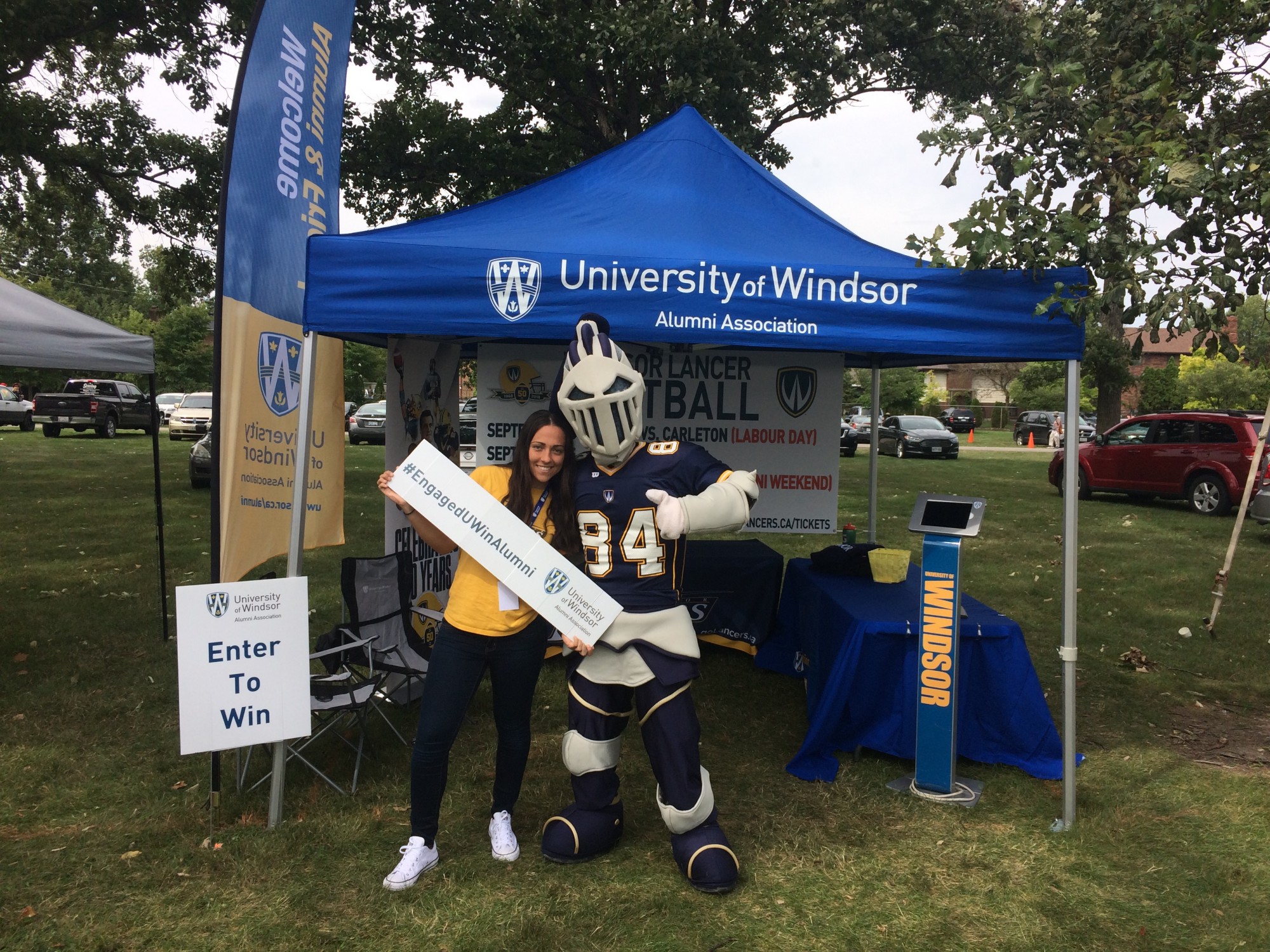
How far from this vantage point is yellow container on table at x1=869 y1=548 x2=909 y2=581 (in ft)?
16.0

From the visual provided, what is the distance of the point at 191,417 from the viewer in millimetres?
23734

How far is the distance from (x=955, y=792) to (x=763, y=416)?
253 centimetres

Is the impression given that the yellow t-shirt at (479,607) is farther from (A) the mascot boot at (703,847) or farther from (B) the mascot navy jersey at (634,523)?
(A) the mascot boot at (703,847)

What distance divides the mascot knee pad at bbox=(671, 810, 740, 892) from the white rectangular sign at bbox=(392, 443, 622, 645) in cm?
83

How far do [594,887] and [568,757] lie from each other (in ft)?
1.49

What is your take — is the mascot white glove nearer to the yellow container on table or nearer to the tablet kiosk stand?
the tablet kiosk stand

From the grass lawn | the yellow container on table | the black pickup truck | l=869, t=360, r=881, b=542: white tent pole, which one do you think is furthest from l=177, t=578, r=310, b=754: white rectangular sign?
the black pickup truck

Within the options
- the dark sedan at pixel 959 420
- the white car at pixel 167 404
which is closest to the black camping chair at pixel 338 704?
the white car at pixel 167 404

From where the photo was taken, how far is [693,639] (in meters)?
3.21

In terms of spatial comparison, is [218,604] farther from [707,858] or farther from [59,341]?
[59,341]

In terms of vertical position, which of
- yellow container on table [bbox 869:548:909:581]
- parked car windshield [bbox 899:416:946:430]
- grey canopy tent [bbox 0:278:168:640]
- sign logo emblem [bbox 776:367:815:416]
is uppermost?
parked car windshield [bbox 899:416:946:430]

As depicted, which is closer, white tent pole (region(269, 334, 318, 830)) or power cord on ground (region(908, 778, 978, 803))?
white tent pole (region(269, 334, 318, 830))

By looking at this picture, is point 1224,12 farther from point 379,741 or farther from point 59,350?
point 59,350

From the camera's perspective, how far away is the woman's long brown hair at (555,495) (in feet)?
10.4
